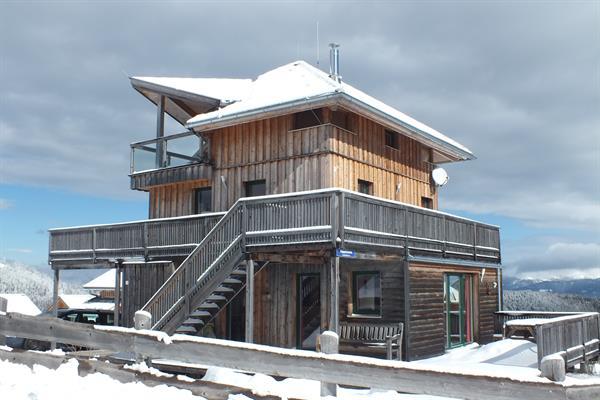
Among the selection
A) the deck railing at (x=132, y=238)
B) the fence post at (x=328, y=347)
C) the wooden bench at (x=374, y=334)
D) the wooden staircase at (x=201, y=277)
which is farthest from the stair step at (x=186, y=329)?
the fence post at (x=328, y=347)

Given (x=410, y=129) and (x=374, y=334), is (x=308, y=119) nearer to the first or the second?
(x=410, y=129)

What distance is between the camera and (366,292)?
19.0 meters

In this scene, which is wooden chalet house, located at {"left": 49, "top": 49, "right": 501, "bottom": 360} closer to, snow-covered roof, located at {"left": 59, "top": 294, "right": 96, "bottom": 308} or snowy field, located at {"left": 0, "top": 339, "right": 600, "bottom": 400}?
snowy field, located at {"left": 0, "top": 339, "right": 600, "bottom": 400}

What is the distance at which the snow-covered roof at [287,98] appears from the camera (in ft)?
60.3

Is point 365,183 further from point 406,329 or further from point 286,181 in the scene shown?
point 406,329

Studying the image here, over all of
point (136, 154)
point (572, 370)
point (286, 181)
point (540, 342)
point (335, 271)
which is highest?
point (136, 154)

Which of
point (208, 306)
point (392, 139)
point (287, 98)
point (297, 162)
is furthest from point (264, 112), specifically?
point (208, 306)

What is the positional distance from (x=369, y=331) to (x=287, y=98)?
7256 mm

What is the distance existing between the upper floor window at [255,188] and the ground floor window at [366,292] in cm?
418

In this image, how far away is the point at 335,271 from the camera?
49.3 ft

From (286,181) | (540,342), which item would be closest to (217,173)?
(286,181)

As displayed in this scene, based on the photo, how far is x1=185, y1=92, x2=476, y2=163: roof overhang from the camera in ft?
59.0

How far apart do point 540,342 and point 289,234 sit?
20.6ft

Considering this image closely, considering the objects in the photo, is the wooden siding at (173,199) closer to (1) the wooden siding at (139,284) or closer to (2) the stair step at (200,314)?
(1) the wooden siding at (139,284)
